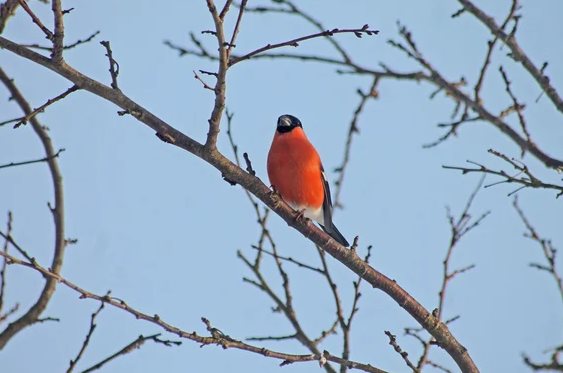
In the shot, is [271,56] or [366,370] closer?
[366,370]

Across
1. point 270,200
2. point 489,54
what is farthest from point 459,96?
point 270,200

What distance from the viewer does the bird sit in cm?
632

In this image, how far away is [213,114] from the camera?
3557 mm

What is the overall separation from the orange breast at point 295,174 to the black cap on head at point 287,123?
0.38 meters

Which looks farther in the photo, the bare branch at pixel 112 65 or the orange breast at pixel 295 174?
the orange breast at pixel 295 174

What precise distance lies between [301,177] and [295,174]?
0.06m

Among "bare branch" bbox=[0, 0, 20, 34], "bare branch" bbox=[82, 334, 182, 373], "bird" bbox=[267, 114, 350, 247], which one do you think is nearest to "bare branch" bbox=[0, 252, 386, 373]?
"bare branch" bbox=[82, 334, 182, 373]

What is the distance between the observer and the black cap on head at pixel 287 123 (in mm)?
6949

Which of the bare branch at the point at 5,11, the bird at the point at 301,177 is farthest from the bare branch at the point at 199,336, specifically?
the bird at the point at 301,177

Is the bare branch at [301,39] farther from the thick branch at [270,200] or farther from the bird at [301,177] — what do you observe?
the bird at [301,177]

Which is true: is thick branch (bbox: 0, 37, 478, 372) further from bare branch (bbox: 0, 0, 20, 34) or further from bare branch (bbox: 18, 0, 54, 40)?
bare branch (bbox: 0, 0, 20, 34)

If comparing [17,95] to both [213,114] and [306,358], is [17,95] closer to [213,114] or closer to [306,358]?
[213,114]

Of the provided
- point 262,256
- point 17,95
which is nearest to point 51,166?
point 17,95

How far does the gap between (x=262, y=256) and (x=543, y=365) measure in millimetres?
2555
